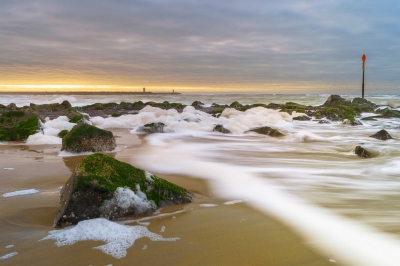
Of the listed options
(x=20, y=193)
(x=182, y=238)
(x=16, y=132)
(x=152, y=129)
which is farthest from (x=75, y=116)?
(x=182, y=238)

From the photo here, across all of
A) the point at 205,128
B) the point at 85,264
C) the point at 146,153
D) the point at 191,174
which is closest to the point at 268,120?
the point at 205,128

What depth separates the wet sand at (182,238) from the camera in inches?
102

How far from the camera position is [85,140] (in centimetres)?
708

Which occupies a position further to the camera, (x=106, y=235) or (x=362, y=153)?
(x=362, y=153)

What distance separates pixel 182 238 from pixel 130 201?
766 mm

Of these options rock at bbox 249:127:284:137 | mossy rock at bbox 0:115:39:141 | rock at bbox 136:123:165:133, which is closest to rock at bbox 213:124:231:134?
rock at bbox 249:127:284:137

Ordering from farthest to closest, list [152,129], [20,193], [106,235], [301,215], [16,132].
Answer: [152,129]
[16,132]
[20,193]
[301,215]
[106,235]

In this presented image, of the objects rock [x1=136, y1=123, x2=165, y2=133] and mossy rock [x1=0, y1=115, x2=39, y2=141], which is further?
rock [x1=136, y1=123, x2=165, y2=133]

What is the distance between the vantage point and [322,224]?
3.42m

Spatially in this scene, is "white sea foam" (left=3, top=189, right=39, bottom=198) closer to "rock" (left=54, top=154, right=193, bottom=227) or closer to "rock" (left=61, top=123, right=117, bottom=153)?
"rock" (left=54, top=154, right=193, bottom=227)

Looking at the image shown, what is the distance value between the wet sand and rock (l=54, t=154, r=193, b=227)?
159mm

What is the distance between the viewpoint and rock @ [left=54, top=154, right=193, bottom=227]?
3.21 meters

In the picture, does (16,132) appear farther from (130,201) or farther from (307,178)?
(307,178)

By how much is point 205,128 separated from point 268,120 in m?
4.78
